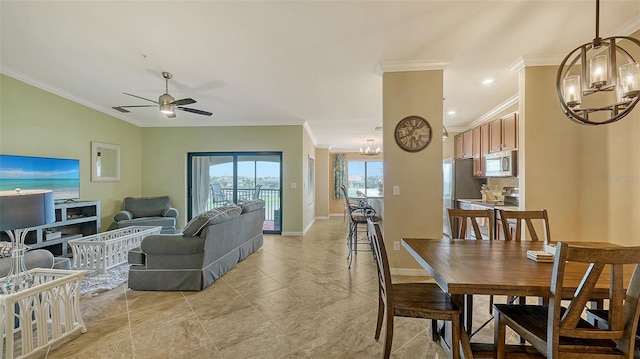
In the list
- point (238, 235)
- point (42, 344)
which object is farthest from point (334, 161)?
point (42, 344)

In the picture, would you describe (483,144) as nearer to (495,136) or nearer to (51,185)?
(495,136)

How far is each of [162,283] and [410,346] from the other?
8.77 ft

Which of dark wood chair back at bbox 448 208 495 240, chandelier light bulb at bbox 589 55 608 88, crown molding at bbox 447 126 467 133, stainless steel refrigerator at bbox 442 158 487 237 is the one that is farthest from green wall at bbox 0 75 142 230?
crown molding at bbox 447 126 467 133

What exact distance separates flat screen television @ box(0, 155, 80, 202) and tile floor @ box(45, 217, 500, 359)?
2.42 metres

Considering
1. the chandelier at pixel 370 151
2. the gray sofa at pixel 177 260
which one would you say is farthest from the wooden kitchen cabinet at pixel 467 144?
the gray sofa at pixel 177 260

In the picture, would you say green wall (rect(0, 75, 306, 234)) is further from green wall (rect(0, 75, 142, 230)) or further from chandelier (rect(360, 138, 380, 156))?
chandelier (rect(360, 138, 380, 156))

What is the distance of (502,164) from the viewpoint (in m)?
4.30

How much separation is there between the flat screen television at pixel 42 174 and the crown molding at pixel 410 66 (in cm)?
498

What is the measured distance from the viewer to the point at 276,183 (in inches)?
249

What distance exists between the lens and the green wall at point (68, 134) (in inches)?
148

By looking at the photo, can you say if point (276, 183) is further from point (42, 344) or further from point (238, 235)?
point (42, 344)

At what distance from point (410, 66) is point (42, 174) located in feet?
18.4

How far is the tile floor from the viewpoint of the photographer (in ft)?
6.38

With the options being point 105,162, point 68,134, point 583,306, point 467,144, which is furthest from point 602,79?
point 105,162
